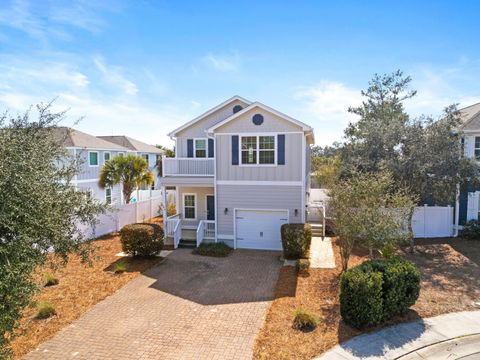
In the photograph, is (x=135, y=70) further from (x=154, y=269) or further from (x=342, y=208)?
(x=342, y=208)

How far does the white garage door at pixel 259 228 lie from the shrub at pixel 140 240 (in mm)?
4406

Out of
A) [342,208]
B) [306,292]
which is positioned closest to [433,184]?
[342,208]

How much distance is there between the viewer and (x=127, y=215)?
22438mm

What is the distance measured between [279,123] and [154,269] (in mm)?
9018

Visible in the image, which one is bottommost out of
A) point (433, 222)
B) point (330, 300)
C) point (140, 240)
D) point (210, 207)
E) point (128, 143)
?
point (330, 300)

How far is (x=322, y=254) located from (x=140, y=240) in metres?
8.61

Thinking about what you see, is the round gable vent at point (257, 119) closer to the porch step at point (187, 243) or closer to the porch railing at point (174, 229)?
the porch railing at point (174, 229)

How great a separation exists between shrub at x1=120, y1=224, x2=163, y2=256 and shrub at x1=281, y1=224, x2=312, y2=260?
602cm

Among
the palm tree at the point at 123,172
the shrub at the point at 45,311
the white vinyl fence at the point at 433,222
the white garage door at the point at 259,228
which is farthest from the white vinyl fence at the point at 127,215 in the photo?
the white vinyl fence at the point at 433,222

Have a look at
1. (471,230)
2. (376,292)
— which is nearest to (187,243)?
(376,292)

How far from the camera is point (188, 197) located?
19.6m

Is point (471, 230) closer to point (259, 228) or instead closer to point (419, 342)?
point (259, 228)

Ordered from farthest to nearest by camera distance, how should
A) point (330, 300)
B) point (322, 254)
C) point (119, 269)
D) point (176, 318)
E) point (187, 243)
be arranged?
point (187, 243) < point (322, 254) < point (119, 269) < point (330, 300) < point (176, 318)

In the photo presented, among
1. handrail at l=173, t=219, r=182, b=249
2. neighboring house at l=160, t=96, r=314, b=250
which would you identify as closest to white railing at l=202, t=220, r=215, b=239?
neighboring house at l=160, t=96, r=314, b=250
